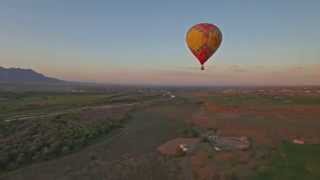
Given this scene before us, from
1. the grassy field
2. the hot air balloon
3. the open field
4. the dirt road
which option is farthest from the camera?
the hot air balloon

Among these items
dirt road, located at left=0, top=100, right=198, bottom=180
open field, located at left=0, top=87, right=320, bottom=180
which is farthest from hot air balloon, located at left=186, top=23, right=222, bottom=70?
dirt road, located at left=0, top=100, right=198, bottom=180

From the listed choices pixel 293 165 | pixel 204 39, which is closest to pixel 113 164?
pixel 293 165

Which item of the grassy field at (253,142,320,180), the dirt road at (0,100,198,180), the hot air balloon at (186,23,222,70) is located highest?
the hot air balloon at (186,23,222,70)

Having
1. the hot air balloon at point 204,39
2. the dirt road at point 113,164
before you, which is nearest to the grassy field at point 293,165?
the dirt road at point 113,164

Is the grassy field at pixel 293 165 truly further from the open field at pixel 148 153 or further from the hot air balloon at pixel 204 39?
the hot air balloon at pixel 204 39

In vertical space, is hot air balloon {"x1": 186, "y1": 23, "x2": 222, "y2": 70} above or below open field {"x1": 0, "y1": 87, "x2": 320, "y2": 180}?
above

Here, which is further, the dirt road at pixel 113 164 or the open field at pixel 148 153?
the dirt road at pixel 113 164

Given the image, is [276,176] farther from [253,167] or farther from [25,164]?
[25,164]

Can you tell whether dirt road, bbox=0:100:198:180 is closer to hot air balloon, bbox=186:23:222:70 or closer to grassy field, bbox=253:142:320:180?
grassy field, bbox=253:142:320:180
